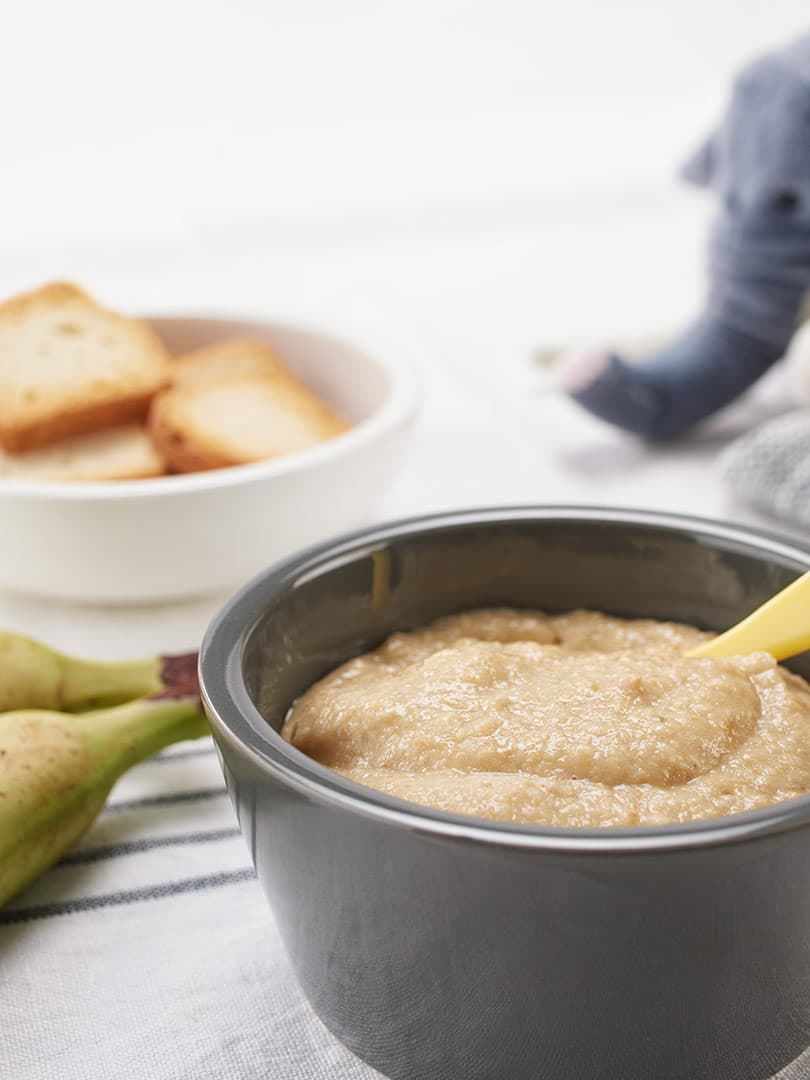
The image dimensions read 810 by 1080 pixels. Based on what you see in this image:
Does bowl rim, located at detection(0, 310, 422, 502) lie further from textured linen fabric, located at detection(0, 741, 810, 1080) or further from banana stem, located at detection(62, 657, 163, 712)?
textured linen fabric, located at detection(0, 741, 810, 1080)

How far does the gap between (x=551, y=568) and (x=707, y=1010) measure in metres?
0.45

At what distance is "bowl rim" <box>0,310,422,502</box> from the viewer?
51.6 inches

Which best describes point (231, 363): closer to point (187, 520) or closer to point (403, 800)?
point (187, 520)

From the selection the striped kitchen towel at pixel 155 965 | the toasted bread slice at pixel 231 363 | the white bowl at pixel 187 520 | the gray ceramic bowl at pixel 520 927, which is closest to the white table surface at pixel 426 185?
the toasted bread slice at pixel 231 363

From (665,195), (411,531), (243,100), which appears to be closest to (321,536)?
(411,531)

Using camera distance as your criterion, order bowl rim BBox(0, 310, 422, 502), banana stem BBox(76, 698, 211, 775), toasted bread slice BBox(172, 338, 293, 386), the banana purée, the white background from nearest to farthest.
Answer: the banana purée < banana stem BBox(76, 698, 211, 775) < bowl rim BBox(0, 310, 422, 502) < toasted bread slice BBox(172, 338, 293, 386) < the white background

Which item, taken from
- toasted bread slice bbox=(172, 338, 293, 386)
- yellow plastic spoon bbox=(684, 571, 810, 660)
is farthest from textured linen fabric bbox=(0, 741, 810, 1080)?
toasted bread slice bbox=(172, 338, 293, 386)

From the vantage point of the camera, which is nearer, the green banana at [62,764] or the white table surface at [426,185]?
the green banana at [62,764]

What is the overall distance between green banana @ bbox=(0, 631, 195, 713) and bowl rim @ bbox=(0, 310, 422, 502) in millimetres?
226

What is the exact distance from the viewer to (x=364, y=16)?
309cm

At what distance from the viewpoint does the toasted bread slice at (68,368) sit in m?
1.50

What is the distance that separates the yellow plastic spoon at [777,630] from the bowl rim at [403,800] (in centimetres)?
5

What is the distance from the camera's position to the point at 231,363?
5.41 ft

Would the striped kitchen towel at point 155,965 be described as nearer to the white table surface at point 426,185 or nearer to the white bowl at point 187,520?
the white bowl at point 187,520
